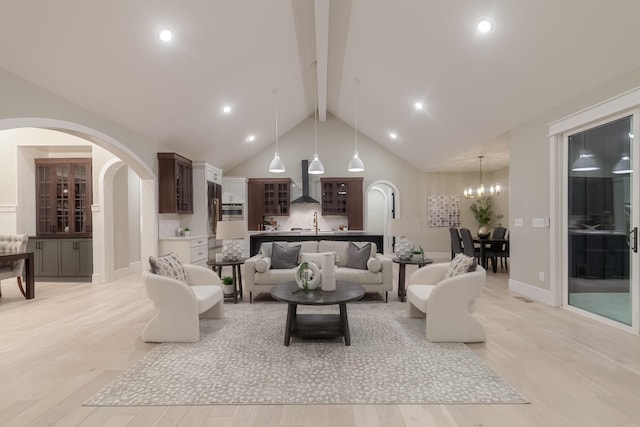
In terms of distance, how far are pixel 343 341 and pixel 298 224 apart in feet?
19.9

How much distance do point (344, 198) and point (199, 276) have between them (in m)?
5.46

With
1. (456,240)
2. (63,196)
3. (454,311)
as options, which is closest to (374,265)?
(454,311)

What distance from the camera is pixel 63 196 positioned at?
6344mm

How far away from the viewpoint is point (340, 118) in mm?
9023

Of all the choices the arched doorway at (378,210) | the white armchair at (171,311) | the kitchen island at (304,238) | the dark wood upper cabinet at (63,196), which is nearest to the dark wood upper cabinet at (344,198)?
the arched doorway at (378,210)

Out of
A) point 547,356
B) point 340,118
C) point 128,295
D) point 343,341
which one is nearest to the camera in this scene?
point 547,356

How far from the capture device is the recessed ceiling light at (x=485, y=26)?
11.1 feet

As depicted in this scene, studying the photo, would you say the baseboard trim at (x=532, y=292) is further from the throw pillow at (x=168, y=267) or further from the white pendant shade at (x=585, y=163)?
the throw pillow at (x=168, y=267)

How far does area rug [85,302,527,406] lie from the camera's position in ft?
7.14

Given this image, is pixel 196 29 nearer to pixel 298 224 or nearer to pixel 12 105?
pixel 12 105

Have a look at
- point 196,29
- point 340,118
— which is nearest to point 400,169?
point 340,118

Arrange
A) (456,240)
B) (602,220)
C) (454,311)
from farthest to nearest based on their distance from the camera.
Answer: (456,240), (602,220), (454,311)

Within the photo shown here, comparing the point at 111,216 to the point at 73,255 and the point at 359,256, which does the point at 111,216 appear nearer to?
the point at 73,255

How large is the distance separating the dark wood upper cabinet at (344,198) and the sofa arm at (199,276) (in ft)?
16.9
